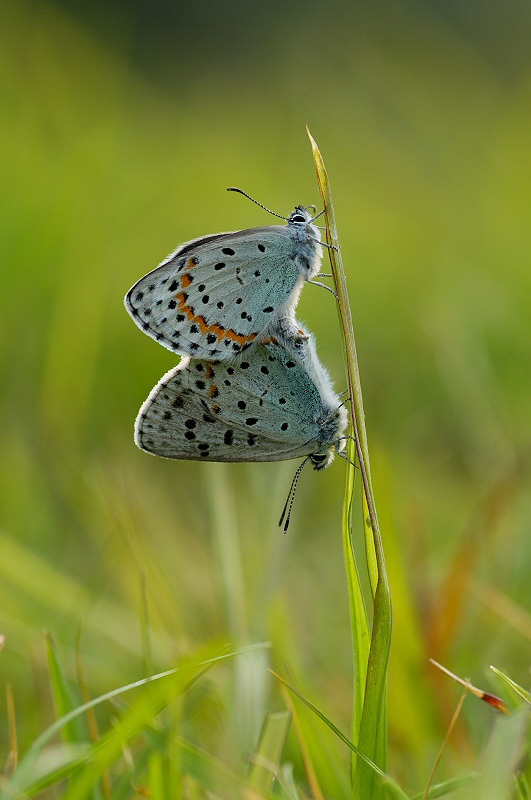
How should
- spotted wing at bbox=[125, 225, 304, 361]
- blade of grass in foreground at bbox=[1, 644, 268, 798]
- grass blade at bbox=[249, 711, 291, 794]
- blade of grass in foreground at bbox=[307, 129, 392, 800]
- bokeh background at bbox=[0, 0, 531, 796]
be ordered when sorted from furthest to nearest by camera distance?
bokeh background at bbox=[0, 0, 531, 796] → spotted wing at bbox=[125, 225, 304, 361] → grass blade at bbox=[249, 711, 291, 794] → blade of grass in foreground at bbox=[307, 129, 392, 800] → blade of grass in foreground at bbox=[1, 644, 268, 798]

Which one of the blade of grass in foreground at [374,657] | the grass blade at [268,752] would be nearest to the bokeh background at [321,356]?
the grass blade at [268,752]

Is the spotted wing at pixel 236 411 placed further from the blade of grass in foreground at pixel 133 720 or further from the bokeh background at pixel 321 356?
the blade of grass in foreground at pixel 133 720

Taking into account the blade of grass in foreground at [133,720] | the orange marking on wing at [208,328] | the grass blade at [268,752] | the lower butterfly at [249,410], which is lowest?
the grass blade at [268,752]

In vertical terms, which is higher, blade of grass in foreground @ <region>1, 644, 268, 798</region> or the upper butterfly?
the upper butterfly

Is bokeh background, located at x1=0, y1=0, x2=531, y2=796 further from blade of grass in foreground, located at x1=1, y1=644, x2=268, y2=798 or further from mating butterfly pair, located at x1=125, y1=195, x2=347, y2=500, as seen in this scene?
blade of grass in foreground, located at x1=1, y1=644, x2=268, y2=798

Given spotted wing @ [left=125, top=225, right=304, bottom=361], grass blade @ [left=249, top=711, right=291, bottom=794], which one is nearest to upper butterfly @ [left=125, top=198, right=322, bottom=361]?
spotted wing @ [left=125, top=225, right=304, bottom=361]

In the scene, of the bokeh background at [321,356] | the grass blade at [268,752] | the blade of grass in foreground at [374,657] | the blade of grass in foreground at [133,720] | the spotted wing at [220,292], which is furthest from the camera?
the bokeh background at [321,356]

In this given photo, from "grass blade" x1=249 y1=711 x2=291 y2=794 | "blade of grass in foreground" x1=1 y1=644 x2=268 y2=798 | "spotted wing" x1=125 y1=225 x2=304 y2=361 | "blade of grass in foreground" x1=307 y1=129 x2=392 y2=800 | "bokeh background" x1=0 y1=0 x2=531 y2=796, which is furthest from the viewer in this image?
"bokeh background" x1=0 y1=0 x2=531 y2=796

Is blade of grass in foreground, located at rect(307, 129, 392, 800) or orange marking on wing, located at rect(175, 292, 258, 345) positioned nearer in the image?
blade of grass in foreground, located at rect(307, 129, 392, 800)

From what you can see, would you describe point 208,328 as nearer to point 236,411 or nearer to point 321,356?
point 236,411

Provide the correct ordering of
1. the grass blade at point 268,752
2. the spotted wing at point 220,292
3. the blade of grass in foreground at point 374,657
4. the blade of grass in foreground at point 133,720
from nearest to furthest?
the blade of grass in foreground at point 133,720, the blade of grass in foreground at point 374,657, the grass blade at point 268,752, the spotted wing at point 220,292
